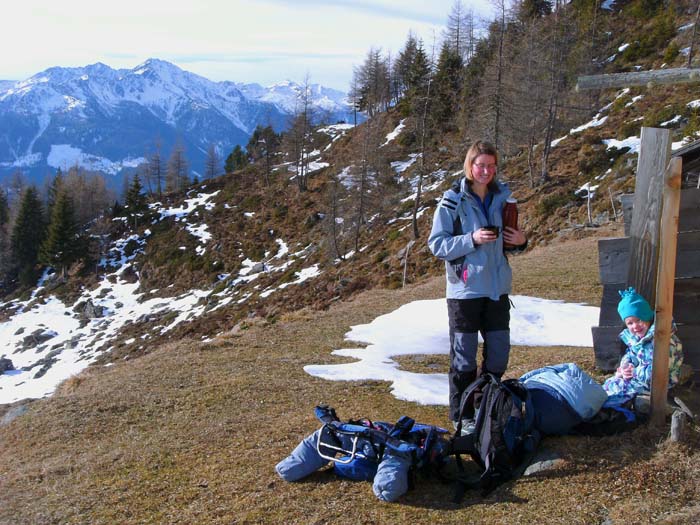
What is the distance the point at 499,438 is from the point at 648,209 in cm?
224

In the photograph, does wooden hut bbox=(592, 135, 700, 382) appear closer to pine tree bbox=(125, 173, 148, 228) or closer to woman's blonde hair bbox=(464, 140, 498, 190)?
woman's blonde hair bbox=(464, 140, 498, 190)

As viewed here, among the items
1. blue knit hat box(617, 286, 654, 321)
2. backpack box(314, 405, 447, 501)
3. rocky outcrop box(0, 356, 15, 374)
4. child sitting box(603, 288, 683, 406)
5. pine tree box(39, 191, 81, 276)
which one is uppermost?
blue knit hat box(617, 286, 654, 321)

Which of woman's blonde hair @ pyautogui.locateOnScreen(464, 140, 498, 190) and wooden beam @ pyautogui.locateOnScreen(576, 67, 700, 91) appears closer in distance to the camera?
wooden beam @ pyautogui.locateOnScreen(576, 67, 700, 91)

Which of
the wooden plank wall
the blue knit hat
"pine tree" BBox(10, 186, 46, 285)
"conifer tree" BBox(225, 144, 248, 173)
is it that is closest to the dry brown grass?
the blue knit hat

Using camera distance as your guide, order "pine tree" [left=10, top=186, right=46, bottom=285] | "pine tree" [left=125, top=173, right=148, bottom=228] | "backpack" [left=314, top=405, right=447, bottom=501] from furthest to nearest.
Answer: "pine tree" [left=10, top=186, right=46, bottom=285] → "pine tree" [left=125, top=173, right=148, bottom=228] → "backpack" [left=314, top=405, right=447, bottom=501]

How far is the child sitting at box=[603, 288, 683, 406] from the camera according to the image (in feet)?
15.0

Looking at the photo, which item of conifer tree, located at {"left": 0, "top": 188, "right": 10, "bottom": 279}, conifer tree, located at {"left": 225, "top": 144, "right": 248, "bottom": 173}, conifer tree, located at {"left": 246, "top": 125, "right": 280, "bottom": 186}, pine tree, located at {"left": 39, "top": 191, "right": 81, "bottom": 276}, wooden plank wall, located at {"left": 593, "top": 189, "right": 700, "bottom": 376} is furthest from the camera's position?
conifer tree, located at {"left": 225, "top": 144, "right": 248, "bottom": 173}

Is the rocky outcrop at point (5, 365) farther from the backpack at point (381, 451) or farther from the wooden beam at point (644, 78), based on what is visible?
the wooden beam at point (644, 78)

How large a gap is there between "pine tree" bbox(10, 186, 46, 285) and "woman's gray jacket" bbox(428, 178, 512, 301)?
74393 mm

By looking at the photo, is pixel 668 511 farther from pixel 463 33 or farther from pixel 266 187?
pixel 463 33

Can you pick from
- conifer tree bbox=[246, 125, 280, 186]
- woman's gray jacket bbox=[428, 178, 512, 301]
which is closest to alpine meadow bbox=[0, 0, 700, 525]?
conifer tree bbox=[246, 125, 280, 186]

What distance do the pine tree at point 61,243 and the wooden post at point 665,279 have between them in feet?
223

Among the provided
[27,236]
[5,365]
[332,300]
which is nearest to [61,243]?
[27,236]

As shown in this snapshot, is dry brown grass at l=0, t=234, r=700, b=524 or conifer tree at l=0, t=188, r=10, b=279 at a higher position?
dry brown grass at l=0, t=234, r=700, b=524
